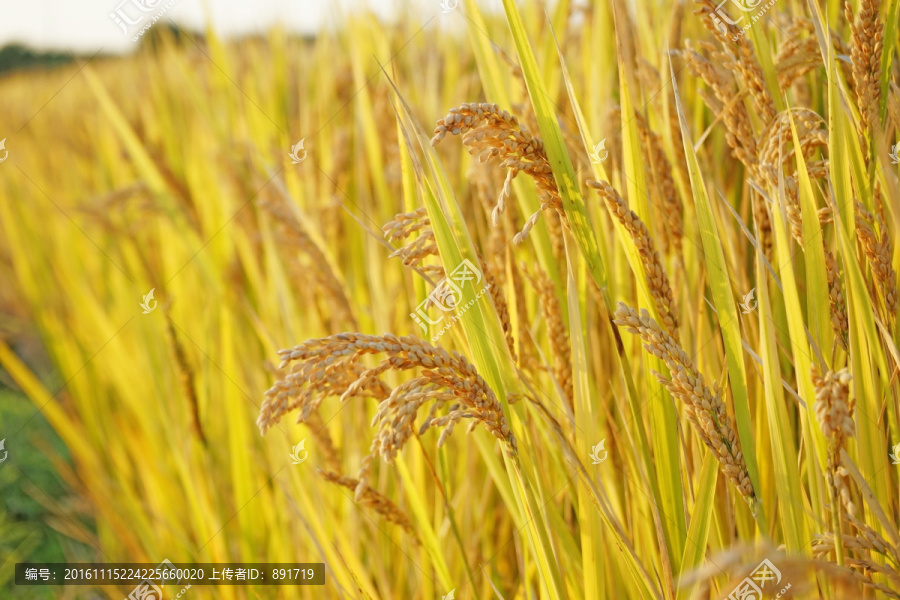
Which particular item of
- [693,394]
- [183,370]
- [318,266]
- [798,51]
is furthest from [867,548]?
[183,370]

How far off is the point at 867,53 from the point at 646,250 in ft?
1.38

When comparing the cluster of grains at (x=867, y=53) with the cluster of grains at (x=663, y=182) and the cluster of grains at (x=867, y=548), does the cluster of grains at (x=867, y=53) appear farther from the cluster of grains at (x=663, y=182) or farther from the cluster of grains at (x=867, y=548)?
the cluster of grains at (x=867, y=548)

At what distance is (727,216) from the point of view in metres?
1.04

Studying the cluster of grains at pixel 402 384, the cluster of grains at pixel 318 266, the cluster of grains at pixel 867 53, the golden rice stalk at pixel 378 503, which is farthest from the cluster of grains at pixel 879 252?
the cluster of grains at pixel 318 266

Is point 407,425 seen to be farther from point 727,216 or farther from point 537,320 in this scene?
point 727,216

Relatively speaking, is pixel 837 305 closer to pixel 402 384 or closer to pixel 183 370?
pixel 402 384

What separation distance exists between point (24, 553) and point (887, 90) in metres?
2.75

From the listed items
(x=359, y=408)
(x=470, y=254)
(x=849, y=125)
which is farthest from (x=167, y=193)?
(x=849, y=125)

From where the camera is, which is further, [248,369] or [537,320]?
[248,369]

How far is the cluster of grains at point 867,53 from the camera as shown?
717 mm

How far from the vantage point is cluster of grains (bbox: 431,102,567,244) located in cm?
60

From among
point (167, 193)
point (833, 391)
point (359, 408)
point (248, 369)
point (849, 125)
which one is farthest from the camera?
point (167, 193)

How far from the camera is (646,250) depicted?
0.65 metres

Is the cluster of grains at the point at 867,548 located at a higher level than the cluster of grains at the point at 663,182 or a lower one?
lower
